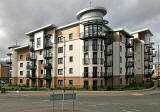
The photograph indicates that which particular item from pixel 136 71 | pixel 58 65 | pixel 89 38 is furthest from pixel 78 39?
pixel 136 71

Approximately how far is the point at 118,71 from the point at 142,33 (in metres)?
25.6

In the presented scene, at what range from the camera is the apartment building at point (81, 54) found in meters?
26.9

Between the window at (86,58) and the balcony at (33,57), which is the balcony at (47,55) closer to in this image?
the balcony at (33,57)

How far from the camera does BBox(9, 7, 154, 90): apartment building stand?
2689cm

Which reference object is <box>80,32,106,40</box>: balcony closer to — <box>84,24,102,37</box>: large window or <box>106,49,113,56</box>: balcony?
<box>84,24,102,37</box>: large window

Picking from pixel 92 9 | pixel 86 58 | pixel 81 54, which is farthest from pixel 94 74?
pixel 92 9

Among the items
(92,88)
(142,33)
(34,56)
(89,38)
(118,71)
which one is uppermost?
(142,33)

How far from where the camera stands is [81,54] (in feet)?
92.7

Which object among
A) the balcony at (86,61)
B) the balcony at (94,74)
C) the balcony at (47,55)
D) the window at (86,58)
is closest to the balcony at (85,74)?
the balcony at (94,74)

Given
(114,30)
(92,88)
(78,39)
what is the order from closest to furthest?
(92,88) < (78,39) < (114,30)

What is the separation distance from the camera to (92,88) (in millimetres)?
25641

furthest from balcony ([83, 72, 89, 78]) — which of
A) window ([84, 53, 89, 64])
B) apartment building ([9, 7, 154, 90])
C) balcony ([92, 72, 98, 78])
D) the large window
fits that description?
the large window

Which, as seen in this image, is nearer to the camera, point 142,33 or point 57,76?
point 57,76

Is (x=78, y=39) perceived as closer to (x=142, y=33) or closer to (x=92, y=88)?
(x=92, y=88)
